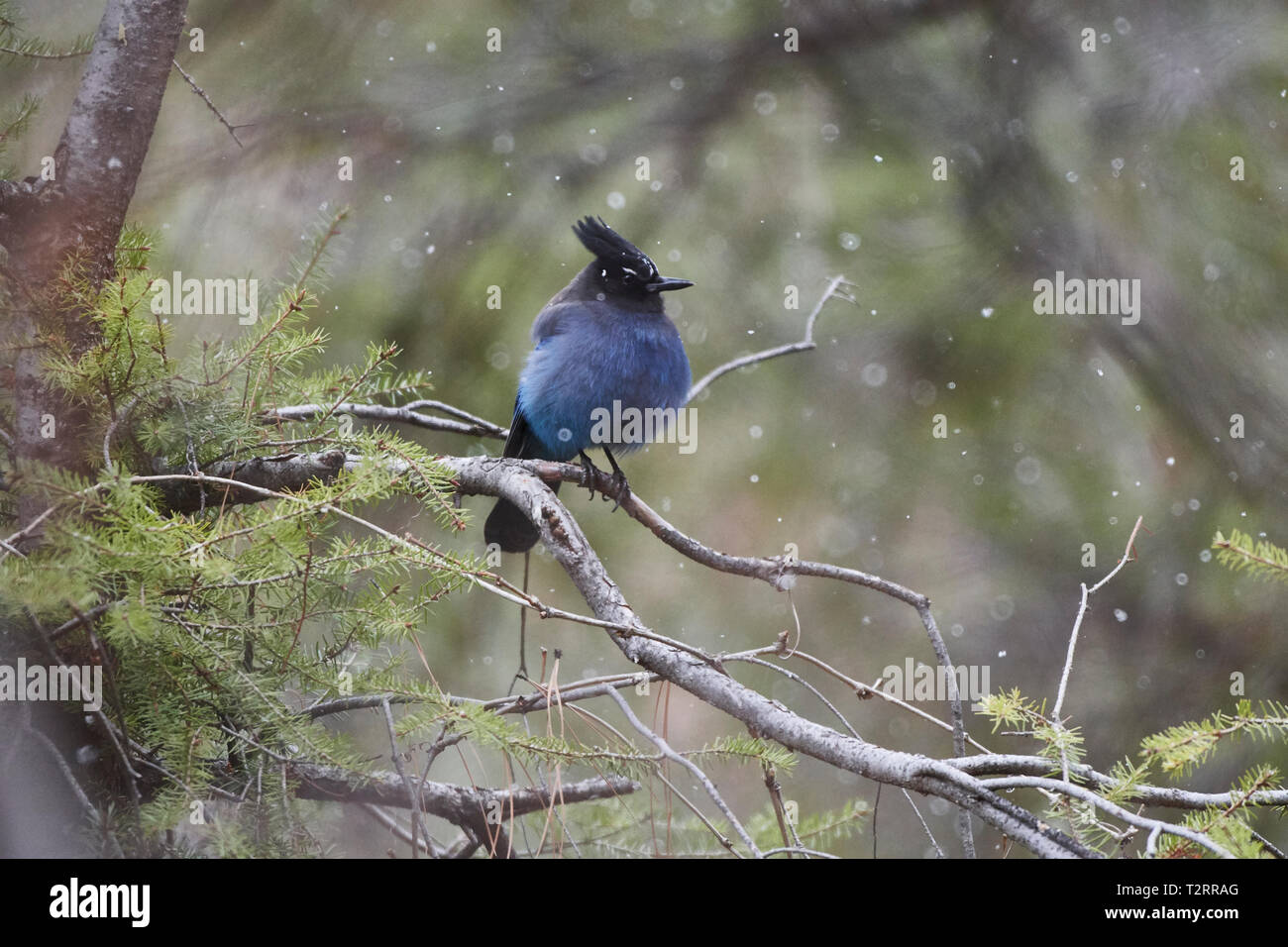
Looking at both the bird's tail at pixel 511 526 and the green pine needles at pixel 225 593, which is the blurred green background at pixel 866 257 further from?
the green pine needles at pixel 225 593

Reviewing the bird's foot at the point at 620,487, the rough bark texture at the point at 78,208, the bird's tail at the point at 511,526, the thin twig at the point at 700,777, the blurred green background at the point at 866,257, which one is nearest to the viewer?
the thin twig at the point at 700,777

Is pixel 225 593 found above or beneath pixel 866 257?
beneath

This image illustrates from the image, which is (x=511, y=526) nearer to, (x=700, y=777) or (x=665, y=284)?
(x=665, y=284)

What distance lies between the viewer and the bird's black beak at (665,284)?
183 cm

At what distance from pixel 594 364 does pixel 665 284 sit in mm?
194

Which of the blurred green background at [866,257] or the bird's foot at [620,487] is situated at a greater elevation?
the blurred green background at [866,257]

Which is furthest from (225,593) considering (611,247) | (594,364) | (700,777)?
(611,247)

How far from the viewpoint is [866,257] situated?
2.15 meters

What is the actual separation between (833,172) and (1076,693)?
1.21 m

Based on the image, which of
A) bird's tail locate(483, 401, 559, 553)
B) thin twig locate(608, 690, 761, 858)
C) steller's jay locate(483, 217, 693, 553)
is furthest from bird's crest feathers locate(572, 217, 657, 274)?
thin twig locate(608, 690, 761, 858)

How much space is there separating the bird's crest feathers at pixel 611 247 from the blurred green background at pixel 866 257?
6.2 inches

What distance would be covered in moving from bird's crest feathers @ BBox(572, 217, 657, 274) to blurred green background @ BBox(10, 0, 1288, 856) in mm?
159

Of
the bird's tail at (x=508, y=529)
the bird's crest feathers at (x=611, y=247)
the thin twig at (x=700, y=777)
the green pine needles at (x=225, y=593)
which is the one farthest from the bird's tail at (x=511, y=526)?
the thin twig at (x=700, y=777)

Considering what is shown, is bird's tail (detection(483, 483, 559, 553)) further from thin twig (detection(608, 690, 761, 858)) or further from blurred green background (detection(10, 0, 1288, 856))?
thin twig (detection(608, 690, 761, 858))
